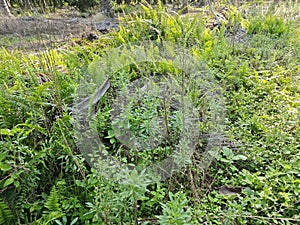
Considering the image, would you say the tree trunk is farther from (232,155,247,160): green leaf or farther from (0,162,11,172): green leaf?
(232,155,247,160): green leaf

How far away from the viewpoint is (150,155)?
1851mm

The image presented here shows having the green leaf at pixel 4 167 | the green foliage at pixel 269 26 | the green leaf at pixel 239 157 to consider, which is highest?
the green leaf at pixel 4 167

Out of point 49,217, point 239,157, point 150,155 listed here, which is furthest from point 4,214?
point 239,157

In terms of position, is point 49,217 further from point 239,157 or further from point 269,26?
point 269,26

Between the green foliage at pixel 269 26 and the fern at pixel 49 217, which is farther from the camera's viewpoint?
the green foliage at pixel 269 26

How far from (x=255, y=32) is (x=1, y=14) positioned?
753 cm

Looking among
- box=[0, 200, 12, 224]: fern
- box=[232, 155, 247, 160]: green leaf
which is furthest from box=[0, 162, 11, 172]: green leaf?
box=[232, 155, 247, 160]: green leaf

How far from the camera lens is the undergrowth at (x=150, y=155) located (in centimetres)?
→ 141

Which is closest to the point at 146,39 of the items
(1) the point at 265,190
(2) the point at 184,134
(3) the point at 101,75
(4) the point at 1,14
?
(3) the point at 101,75

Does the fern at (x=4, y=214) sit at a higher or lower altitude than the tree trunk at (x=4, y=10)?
lower

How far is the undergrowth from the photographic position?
1413 mm

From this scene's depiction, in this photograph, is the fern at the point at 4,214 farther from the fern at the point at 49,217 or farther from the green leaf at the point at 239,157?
the green leaf at the point at 239,157

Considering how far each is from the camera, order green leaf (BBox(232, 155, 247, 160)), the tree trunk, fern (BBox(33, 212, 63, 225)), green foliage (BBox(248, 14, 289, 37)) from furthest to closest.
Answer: the tree trunk
green foliage (BBox(248, 14, 289, 37))
green leaf (BBox(232, 155, 247, 160))
fern (BBox(33, 212, 63, 225))

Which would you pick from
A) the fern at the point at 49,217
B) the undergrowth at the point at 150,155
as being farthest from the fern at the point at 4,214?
the fern at the point at 49,217
